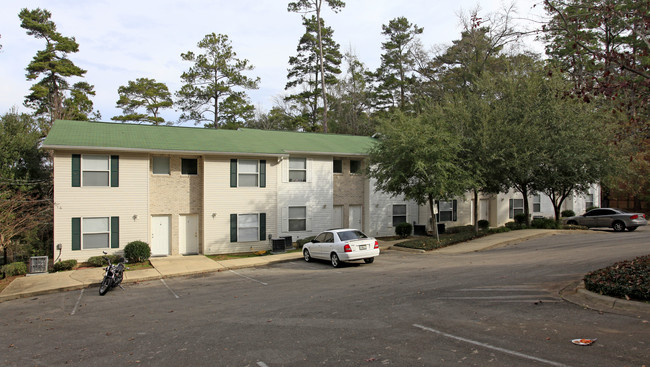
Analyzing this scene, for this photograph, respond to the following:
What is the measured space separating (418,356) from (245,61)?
132 feet

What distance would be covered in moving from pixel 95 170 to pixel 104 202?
1637 millimetres

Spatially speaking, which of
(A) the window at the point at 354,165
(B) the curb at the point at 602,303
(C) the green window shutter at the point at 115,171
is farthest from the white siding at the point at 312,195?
(B) the curb at the point at 602,303

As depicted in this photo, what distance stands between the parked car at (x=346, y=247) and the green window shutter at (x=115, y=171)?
35.4ft

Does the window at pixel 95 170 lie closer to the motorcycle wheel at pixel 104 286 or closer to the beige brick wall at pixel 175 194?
the beige brick wall at pixel 175 194

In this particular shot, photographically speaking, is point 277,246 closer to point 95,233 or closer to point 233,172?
point 233,172

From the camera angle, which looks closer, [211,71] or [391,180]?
[391,180]

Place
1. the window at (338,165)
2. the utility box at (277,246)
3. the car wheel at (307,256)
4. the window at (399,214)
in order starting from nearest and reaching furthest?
the car wheel at (307,256)
the utility box at (277,246)
the window at (338,165)
the window at (399,214)

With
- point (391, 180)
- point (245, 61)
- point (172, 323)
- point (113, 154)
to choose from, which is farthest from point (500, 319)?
point (245, 61)

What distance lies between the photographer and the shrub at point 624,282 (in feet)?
27.0

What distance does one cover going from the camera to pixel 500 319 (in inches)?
311

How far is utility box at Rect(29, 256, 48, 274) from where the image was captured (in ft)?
58.5

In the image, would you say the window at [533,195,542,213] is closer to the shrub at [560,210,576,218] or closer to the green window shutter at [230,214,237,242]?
the shrub at [560,210,576,218]

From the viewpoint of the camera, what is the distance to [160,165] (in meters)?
22.0

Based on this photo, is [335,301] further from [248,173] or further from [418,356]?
[248,173]
